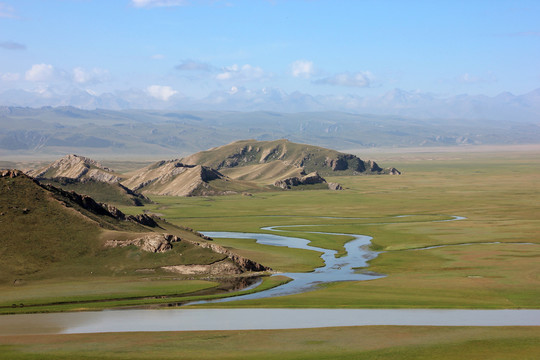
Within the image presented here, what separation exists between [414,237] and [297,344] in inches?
2624

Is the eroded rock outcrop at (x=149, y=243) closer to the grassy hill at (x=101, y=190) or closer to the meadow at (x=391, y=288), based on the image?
the meadow at (x=391, y=288)

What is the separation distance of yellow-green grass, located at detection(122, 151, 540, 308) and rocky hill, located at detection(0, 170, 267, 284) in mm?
10710

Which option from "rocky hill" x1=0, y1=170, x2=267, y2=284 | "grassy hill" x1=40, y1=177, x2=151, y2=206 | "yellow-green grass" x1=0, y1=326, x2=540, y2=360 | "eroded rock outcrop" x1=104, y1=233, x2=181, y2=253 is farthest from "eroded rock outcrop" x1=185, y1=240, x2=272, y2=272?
"grassy hill" x1=40, y1=177, x2=151, y2=206

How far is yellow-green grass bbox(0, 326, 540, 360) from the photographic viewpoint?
134 feet

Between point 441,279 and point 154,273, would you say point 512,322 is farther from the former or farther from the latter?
point 154,273

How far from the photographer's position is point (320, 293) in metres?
62.5

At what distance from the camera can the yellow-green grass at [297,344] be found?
134 feet

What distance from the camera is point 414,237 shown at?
4227 inches

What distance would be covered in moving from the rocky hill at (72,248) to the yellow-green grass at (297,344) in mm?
23898

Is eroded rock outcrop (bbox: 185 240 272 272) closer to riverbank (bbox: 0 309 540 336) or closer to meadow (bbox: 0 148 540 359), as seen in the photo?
meadow (bbox: 0 148 540 359)

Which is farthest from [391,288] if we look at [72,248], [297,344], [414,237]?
[414,237]

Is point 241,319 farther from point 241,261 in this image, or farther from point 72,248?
point 72,248

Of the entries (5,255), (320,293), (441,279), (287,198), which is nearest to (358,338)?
(320,293)

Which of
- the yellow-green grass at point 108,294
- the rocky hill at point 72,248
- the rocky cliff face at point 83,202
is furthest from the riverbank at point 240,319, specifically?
the rocky cliff face at point 83,202
